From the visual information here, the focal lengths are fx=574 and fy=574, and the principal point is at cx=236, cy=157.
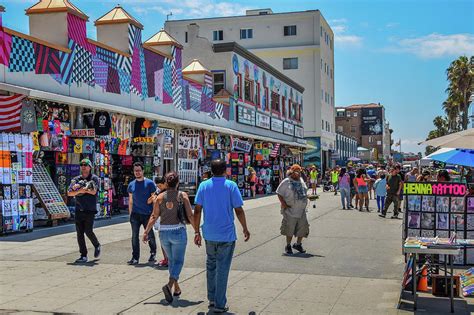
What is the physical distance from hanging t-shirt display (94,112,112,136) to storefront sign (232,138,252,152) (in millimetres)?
12956

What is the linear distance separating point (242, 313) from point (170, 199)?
1.77 m

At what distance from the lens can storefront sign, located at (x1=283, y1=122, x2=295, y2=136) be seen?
4346cm

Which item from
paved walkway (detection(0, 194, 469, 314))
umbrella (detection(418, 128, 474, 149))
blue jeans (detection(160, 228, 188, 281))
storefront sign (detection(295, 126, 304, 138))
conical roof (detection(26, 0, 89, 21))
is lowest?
paved walkway (detection(0, 194, 469, 314))

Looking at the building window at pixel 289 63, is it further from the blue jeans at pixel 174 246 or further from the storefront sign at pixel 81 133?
the blue jeans at pixel 174 246

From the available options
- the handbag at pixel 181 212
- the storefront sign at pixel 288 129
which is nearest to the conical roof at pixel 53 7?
the handbag at pixel 181 212

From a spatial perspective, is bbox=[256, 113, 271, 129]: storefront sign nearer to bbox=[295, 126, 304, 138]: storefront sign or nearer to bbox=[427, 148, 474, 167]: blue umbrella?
bbox=[295, 126, 304, 138]: storefront sign

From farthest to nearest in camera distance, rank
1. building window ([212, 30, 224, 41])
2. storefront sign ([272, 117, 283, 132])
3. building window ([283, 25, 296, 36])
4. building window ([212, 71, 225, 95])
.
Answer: building window ([212, 30, 224, 41]) → building window ([283, 25, 296, 36]) → storefront sign ([272, 117, 283, 132]) → building window ([212, 71, 225, 95])

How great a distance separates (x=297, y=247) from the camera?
11367 mm

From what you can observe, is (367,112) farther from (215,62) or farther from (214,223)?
(214,223)

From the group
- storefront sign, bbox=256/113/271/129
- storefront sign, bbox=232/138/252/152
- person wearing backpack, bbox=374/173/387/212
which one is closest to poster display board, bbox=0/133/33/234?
person wearing backpack, bbox=374/173/387/212

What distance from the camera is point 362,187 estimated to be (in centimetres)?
2227

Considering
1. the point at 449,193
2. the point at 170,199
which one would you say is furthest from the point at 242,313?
the point at 449,193

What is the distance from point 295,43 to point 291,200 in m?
47.3

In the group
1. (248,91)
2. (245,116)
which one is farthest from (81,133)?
(248,91)
